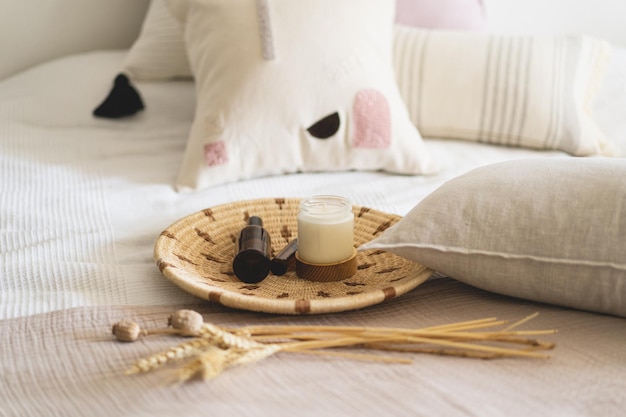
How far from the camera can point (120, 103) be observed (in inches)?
65.2

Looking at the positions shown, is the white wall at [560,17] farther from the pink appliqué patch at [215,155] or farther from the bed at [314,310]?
the pink appliqué patch at [215,155]

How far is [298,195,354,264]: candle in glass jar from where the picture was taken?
97 centimetres

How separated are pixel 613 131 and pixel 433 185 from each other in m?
0.52

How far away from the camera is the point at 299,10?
1385mm

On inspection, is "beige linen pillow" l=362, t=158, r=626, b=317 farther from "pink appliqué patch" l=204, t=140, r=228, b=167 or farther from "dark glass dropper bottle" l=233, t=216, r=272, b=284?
"pink appliqué patch" l=204, t=140, r=228, b=167

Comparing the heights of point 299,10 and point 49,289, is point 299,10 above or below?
Answer: above

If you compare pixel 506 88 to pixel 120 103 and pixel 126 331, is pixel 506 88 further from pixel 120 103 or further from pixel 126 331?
pixel 126 331

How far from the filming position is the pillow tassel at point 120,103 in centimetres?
166

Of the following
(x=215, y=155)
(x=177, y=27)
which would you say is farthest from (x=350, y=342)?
(x=177, y=27)

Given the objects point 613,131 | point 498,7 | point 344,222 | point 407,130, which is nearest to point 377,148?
point 407,130

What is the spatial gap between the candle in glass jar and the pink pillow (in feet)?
3.07

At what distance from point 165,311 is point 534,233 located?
475 mm

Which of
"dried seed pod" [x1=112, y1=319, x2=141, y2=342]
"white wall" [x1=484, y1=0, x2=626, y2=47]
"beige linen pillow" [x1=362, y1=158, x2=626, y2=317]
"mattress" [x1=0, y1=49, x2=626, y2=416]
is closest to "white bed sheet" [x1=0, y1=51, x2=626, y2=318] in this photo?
"mattress" [x1=0, y1=49, x2=626, y2=416]

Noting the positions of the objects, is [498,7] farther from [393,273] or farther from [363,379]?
[363,379]
